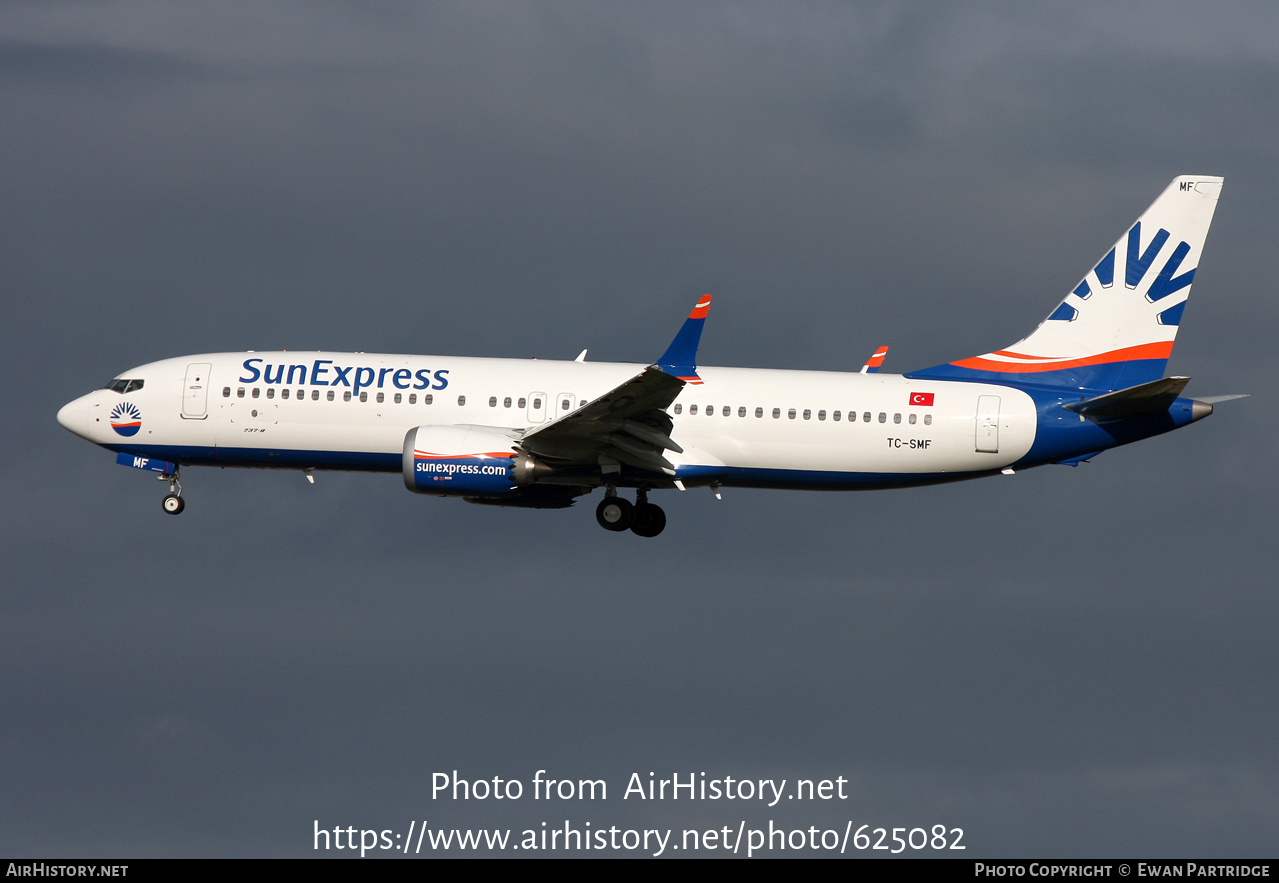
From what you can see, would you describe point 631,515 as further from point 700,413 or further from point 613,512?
point 700,413

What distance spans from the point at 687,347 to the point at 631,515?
8.29 metres

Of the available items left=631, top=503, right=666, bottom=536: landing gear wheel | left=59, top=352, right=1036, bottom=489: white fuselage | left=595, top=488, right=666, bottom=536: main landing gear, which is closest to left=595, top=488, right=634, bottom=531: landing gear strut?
left=595, top=488, right=666, bottom=536: main landing gear

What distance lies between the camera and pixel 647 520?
4612 cm

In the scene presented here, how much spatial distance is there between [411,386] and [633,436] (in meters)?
7.27

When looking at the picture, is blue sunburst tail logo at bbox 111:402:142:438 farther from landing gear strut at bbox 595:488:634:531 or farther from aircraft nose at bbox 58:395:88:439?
landing gear strut at bbox 595:488:634:531

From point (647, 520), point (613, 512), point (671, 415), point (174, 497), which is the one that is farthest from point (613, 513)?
point (174, 497)

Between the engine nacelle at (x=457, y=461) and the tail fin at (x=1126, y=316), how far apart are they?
1339cm

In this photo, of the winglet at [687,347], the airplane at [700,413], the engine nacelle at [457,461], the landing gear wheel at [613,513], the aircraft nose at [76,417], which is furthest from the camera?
the aircraft nose at [76,417]

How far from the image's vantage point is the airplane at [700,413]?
43094 millimetres

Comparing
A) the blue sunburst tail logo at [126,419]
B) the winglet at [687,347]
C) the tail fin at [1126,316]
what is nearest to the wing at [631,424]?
the winglet at [687,347]

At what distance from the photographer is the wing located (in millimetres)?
39125

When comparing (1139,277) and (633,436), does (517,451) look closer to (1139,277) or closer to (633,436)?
(633,436)

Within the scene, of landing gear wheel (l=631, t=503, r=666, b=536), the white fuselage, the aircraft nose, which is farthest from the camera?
the aircraft nose

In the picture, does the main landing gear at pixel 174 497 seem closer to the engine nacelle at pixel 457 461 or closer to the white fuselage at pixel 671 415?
the white fuselage at pixel 671 415
